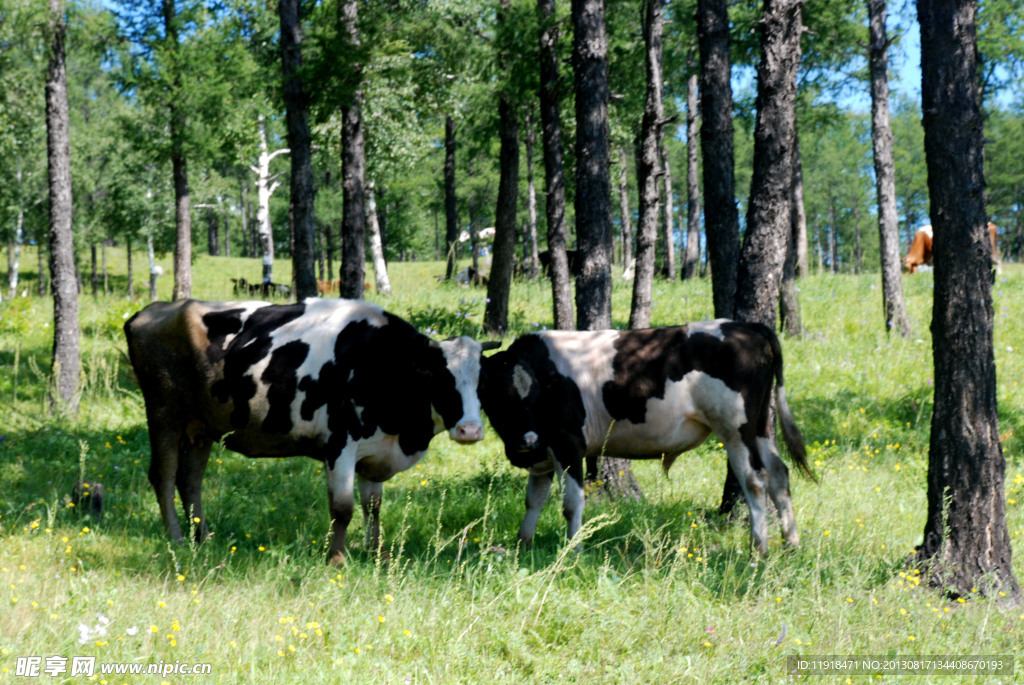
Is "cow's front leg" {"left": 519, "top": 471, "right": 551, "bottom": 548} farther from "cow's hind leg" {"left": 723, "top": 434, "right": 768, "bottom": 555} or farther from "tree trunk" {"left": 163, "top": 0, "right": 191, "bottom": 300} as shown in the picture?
"tree trunk" {"left": 163, "top": 0, "right": 191, "bottom": 300}

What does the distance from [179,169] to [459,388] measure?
57.9ft

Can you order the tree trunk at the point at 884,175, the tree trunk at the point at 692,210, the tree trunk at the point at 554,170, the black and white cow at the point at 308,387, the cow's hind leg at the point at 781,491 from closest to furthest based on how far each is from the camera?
the black and white cow at the point at 308,387
the cow's hind leg at the point at 781,491
the tree trunk at the point at 554,170
the tree trunk at the point at 884,175
the tree trunk at the point at 692,210

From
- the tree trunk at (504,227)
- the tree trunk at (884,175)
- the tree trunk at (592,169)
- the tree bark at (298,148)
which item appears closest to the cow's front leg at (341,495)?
the tree trunk at (592,169)

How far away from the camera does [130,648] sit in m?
4.47

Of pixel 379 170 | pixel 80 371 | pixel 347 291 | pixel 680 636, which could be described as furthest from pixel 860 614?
pixel 379 170

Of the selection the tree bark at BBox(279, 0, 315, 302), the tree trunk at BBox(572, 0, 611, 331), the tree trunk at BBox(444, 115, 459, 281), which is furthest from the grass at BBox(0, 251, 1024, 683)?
the tree trunk at BBox(444, 115, 459, 281)

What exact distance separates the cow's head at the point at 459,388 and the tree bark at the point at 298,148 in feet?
18.5

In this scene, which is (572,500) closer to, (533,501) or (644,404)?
(533,501)

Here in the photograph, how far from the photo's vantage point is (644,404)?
7.53 metres

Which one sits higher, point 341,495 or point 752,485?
point 341,495

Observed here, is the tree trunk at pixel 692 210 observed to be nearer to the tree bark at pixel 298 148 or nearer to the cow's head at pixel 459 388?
the tree bark at pixel 298 148

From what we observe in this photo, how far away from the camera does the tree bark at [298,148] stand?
11859 millimetres

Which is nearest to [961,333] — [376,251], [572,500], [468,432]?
[572,500]

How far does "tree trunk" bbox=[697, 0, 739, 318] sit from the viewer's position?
400 inches
